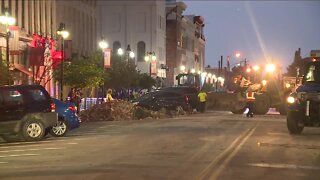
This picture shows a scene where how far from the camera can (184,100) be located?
111ft

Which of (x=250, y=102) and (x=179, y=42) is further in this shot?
(x=179, y=42)

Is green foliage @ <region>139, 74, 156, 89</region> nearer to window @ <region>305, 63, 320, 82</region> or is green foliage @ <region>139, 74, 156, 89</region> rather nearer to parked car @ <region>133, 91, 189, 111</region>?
parked car @ <region>133, 91, 189, 111</region>

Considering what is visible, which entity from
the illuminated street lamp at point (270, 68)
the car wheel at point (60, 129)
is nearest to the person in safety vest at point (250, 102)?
the illuminated street lamp at point (270, 68)

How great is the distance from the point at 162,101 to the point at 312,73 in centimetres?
1460

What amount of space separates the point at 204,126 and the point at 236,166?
10.6 m

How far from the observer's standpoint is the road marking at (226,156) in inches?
419

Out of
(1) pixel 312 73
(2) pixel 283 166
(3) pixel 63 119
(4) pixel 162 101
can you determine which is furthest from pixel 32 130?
(4) pixel 162 101

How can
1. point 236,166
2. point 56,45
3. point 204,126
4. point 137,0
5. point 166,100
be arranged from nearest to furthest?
point 236,166
point 204,126
point 166,100
point 56,45
point 137,0

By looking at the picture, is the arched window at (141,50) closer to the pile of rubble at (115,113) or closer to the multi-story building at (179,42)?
the multi-story building at (179,42)

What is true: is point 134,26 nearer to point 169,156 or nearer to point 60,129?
point 60,129

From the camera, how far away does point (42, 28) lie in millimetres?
45531

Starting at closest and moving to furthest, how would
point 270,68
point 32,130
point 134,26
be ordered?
point 32,130
point 270,68
point 134,26

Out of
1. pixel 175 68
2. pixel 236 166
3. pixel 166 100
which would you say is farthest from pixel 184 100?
pixel 175 68

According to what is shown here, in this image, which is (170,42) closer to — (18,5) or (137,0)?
(137,0)
